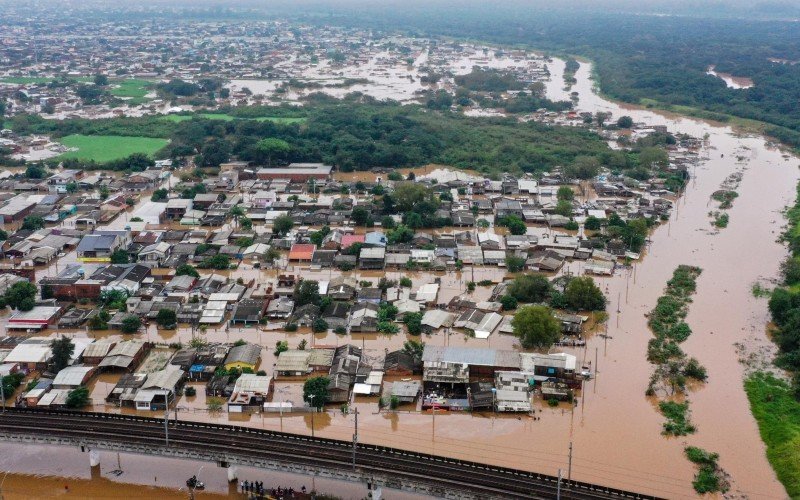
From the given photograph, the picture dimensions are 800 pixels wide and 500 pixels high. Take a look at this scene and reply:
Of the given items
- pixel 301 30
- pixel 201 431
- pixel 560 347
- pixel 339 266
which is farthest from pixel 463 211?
pixel 301 30

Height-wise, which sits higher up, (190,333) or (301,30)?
(301,30)

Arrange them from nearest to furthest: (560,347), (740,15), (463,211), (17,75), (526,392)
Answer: (526,392) → (560,347) → (463,211) → (17,75) → (740,15)

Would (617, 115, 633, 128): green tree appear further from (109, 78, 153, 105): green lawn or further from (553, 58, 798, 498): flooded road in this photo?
(109, 78, 153, 105): green lawn

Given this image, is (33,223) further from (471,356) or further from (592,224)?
(592,224)

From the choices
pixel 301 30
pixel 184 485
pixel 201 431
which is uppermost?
pixel 301 30

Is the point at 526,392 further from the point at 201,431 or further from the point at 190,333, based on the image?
the point at 190,333

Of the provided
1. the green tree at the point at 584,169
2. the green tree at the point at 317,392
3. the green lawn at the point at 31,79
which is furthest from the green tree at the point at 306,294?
the green lawn at the point at 31,79

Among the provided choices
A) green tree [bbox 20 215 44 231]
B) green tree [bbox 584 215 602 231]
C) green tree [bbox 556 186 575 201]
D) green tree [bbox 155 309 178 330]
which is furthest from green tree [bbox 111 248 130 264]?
green tree [bbox 556 186 575 201]
